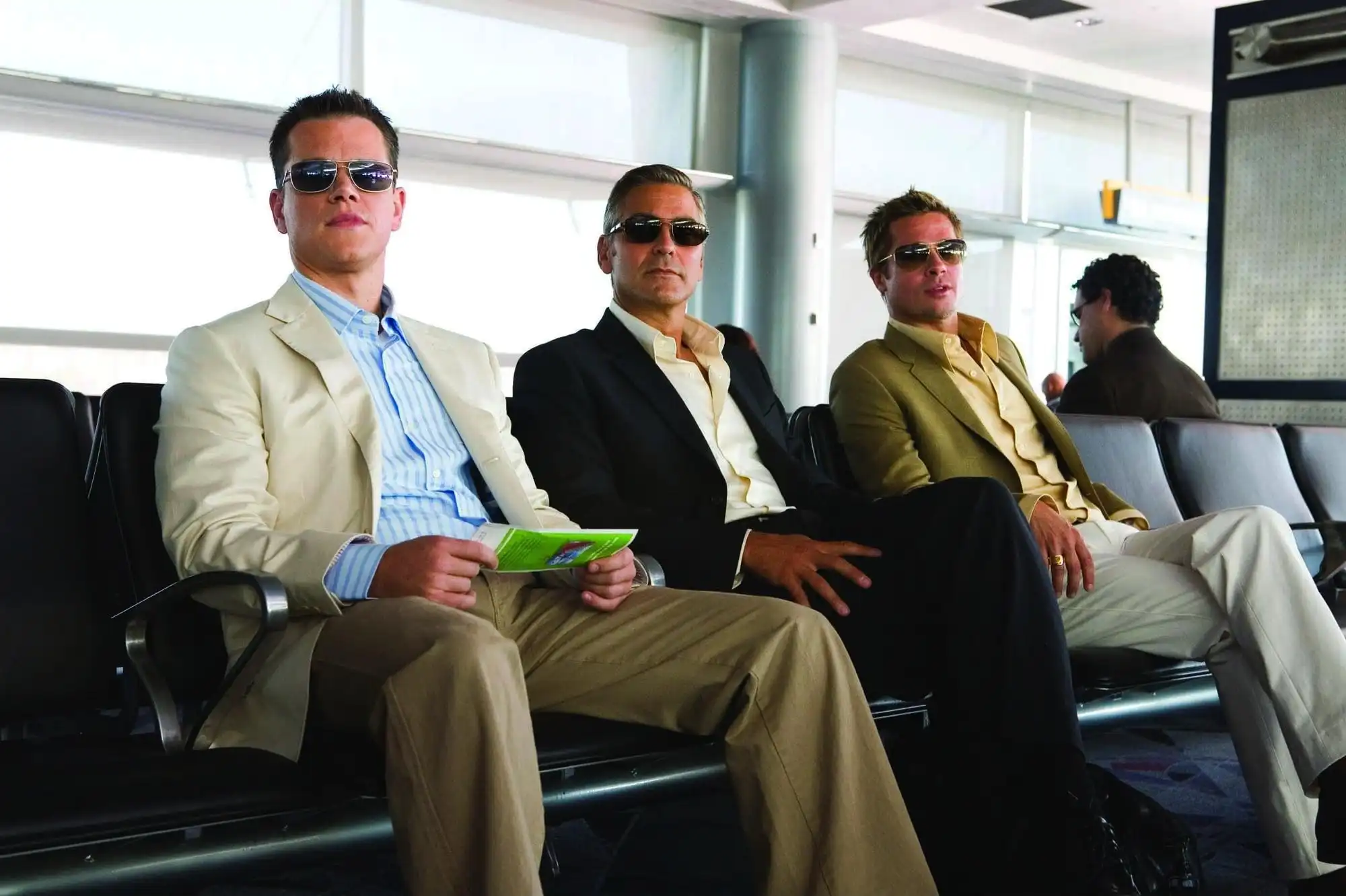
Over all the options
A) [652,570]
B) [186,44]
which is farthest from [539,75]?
[652,570]

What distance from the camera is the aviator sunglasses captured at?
3.06 m

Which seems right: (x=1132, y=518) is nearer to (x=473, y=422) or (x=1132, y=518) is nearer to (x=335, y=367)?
(x=473, y=422)

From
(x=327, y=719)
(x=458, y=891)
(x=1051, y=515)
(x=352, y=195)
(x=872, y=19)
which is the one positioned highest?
(x=872, y=19)

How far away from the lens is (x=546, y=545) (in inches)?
72.0

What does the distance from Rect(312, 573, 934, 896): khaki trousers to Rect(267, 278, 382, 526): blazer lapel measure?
25 centimetres

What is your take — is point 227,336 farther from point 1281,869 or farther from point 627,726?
point 1281,869

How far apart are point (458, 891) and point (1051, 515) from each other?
4.76ft

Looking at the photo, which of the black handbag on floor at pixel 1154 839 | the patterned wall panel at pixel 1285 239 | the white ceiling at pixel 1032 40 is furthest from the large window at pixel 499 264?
the black handbag on floor at pixel 1154 839

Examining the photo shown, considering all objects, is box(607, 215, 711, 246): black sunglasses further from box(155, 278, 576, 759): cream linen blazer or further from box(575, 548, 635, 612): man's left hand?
box(575, 548, 635, 612): man's left hand

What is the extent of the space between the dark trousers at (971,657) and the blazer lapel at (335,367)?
711 mm

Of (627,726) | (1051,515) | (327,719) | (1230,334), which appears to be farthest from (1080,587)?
(1230,334)

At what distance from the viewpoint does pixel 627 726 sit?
1.95 meters

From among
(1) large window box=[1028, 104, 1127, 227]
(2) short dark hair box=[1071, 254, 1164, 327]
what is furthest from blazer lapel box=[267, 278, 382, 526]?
(1) large window box=[1028, 104, 1127, 227]

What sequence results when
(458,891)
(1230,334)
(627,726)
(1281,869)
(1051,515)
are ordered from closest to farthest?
1. (458,891)
2. (627,726)
3. (1281,869)
4. (1051,515)
5. (1230,334)
